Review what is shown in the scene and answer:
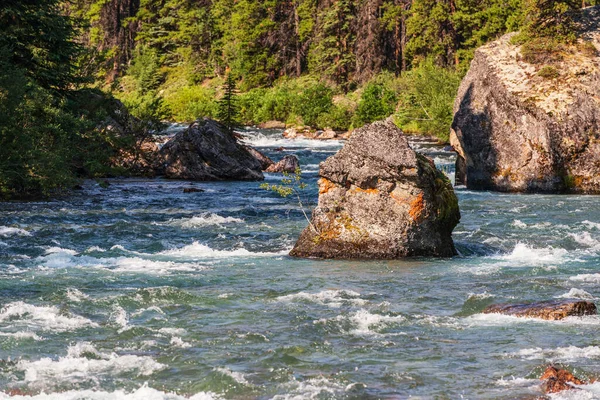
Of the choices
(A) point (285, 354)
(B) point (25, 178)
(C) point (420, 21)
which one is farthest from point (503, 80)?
(C) point (420, 21)

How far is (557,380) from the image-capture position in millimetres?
9984

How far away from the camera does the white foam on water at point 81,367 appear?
10541 mm

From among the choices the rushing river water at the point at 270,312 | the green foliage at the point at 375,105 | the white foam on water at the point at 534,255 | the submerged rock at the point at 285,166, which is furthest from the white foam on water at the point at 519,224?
the green foliage at the point at 375,105

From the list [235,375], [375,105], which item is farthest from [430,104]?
[235,375]

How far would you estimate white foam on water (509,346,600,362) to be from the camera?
36.6 ft

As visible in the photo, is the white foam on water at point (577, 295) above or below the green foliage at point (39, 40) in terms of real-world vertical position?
below

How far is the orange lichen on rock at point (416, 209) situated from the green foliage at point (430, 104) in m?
31.5

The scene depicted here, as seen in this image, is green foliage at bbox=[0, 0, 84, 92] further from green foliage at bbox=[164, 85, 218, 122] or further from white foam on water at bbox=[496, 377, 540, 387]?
green foliage at bbox=[164, 85, 218, 122]

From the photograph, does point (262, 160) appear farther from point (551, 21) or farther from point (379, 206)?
point (379, 206)

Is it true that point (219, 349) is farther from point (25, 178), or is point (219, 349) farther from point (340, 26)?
point (340, 26)

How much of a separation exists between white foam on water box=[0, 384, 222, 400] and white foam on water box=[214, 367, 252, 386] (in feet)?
1.45

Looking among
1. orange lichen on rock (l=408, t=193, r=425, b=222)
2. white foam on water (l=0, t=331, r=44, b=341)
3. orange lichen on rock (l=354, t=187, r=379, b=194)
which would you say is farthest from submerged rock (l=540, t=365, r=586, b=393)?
orange lichen on rock (l=354, t=187, r=379, b=194)

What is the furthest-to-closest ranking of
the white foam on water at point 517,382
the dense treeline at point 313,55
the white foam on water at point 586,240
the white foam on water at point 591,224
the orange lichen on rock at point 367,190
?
1. the dense treeline at point 313,55
2. the white foam on water at point 591,224
3. the white foam on water at point 586,240
4. the orange lichen on rock at point 367,190
5. the white foam on water at point 517,382

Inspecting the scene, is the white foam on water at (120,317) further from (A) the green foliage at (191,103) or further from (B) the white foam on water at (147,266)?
(A) the green foliage at (191,103)
